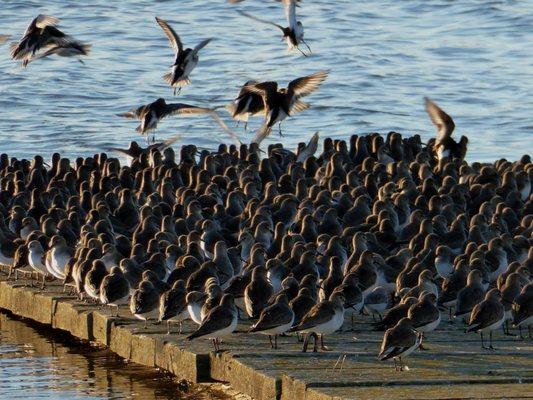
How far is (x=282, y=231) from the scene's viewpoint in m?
14.7

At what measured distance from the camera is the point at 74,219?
15.7m

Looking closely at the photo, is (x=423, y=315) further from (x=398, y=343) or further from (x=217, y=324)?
(x=217, y=324)

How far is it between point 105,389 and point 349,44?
1330 inches

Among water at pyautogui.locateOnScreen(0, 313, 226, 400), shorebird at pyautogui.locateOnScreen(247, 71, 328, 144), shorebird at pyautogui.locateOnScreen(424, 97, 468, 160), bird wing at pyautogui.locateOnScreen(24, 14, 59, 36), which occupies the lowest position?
water at pyautogui.locateOnScreen(0, 313, 226, 400)

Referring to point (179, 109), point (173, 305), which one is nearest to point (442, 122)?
point (179, 109)

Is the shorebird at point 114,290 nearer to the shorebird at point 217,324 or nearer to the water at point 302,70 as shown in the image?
the shorebird at point 217,324

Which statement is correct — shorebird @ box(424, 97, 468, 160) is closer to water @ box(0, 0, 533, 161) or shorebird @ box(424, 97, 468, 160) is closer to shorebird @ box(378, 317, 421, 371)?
water @ box(0, 0, 533, 161)

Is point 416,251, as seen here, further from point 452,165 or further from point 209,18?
point 209,18

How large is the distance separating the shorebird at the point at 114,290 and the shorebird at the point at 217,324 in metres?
1.47

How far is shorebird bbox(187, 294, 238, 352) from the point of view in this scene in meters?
10.8

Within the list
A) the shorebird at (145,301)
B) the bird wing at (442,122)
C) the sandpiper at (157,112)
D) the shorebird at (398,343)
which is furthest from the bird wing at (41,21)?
the shorebird at (398,343)

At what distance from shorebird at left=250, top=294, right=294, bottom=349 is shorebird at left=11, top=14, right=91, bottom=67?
8694 millimetres

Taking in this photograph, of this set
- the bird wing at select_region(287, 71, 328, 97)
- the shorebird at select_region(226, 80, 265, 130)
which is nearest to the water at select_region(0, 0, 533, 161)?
the shorebird at select_region(226, 80, 265, 130)

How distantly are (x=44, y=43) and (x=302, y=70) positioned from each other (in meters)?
21.4
